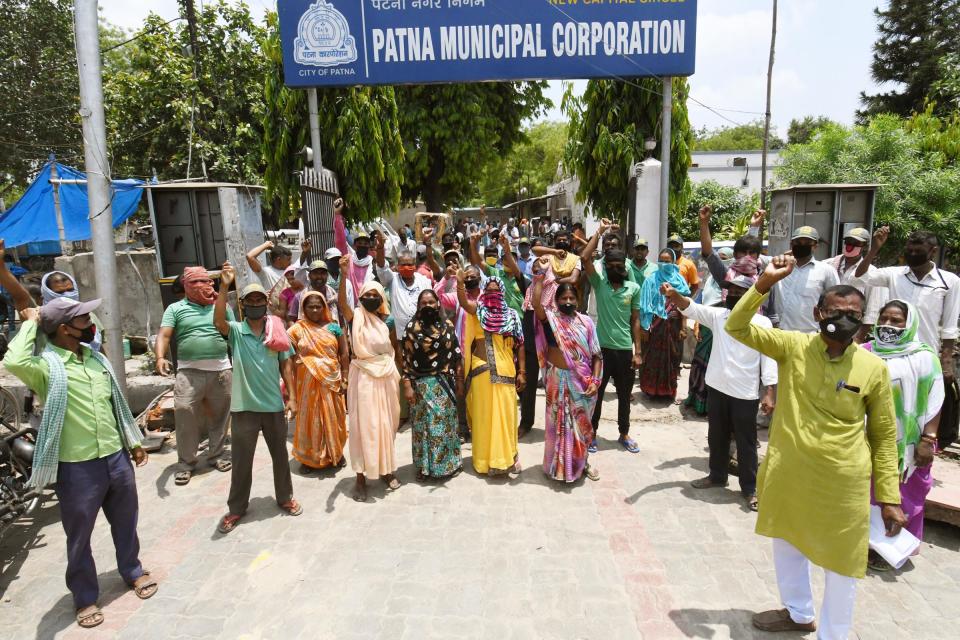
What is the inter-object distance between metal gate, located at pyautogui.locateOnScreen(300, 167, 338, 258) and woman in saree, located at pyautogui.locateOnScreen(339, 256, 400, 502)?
3107 millimetres

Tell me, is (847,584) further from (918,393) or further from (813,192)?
(813,192)

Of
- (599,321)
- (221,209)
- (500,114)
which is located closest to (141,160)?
(500,114)

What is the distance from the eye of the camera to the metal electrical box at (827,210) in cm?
739

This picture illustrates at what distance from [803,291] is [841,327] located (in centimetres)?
276

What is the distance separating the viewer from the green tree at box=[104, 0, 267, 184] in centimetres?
1638

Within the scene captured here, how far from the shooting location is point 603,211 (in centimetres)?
1031

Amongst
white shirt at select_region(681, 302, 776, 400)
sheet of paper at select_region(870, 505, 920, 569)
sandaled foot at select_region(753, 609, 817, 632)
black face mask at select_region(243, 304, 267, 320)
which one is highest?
black face mask at select_region(243, 304, 267, 320)

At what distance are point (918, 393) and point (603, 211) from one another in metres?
7.34

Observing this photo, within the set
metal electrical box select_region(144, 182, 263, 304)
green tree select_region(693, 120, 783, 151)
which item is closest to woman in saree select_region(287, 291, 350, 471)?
metal electrical box select_region(144, 182, 263, 304)

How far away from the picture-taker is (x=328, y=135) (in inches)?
371

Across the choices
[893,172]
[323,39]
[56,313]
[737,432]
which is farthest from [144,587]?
[893,172]

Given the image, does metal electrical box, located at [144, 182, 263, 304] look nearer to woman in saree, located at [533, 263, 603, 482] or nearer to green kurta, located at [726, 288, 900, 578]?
woman in saree, located at [533, 263, 603, 482]

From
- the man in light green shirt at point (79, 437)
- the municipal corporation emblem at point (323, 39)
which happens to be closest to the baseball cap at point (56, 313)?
the man in light green shirt at point (79, 437)

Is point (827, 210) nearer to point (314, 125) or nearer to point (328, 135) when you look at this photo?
point (314, 125)
